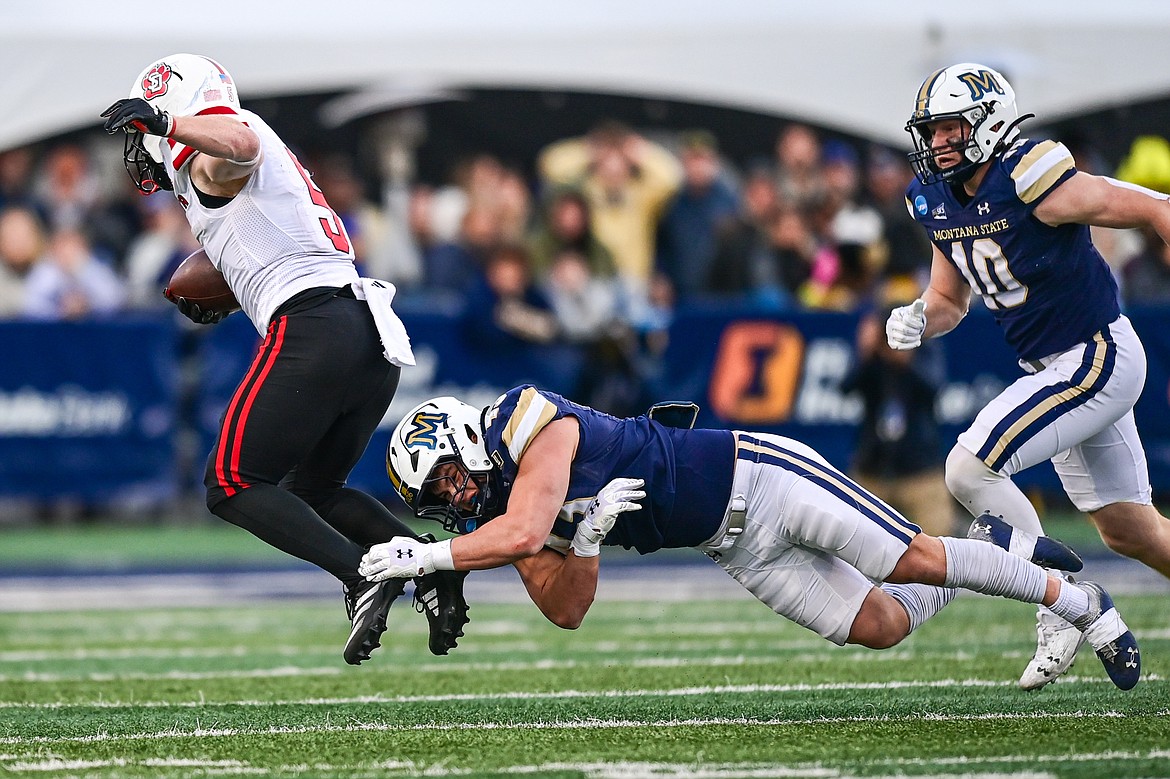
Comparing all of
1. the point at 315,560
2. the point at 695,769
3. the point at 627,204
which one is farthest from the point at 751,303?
the point at 695,769

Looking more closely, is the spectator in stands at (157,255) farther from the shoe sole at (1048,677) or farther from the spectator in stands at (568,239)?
the shoe sole at (1048,677)

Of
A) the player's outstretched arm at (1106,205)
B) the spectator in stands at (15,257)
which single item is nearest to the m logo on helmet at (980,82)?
the player's outstretched arm at (1106,205)

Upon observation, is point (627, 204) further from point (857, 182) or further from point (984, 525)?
point (984, 525)

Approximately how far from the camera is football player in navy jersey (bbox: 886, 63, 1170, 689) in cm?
502

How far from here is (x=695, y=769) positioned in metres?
3.84

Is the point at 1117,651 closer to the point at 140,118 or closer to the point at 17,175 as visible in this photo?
the point at 140,118

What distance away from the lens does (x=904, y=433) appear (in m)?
9.27

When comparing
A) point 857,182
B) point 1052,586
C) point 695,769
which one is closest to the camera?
point 695,769

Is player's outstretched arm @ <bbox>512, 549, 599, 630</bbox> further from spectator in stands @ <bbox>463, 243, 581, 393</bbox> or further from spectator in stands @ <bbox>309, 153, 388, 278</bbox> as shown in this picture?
spectator in stands @ <bbox>309, 153, 388, 278</bbox>

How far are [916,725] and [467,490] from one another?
1355 mm

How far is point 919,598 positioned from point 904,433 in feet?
14.4

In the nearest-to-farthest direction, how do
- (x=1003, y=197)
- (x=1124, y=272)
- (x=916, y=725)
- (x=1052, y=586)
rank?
(x=916, y=725) → (x=1052, y=586) → (x=1003, y=197) → (x=1124, y=272)

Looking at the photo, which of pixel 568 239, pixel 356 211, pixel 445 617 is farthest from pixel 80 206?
pixel 445 617

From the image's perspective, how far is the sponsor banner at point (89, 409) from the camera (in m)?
10.8
